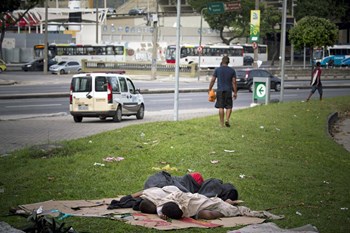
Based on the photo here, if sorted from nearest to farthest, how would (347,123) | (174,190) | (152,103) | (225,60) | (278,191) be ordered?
(174,190) → (278,191) → (225,60) → (347,123) → (152,103)

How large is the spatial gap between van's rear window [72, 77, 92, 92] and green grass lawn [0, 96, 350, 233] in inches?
257

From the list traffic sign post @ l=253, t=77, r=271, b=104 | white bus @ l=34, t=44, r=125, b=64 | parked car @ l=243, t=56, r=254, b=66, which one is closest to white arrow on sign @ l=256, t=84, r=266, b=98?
traffic sign post @ l=253, t=77, r=271, b=104

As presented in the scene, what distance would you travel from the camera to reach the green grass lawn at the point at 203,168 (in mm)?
9836

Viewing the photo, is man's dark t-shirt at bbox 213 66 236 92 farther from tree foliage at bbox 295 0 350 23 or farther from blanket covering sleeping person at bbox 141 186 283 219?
tree foliage at bbox 295 0 350 23

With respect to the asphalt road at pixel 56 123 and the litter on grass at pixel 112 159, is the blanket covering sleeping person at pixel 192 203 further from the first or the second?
the asphalt road at pixel 56 123

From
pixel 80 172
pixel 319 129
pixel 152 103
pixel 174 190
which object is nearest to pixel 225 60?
pixel 319 129

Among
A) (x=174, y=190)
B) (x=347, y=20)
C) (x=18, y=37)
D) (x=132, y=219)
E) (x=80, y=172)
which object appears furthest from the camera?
(x=347, y=20)

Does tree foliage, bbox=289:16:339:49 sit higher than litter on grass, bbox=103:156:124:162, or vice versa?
tree foliage, bbox=289:16:339:49

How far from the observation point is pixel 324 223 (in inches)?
352

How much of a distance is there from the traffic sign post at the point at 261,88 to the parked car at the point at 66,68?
42434 mm

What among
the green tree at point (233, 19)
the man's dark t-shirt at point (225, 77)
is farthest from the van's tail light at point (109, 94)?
the green tree at point (233, 19)

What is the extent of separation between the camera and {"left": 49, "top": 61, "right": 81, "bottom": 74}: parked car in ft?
232

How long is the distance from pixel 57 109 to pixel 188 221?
23259 mm

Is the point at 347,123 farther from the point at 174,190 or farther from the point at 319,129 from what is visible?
the point at 174,190
